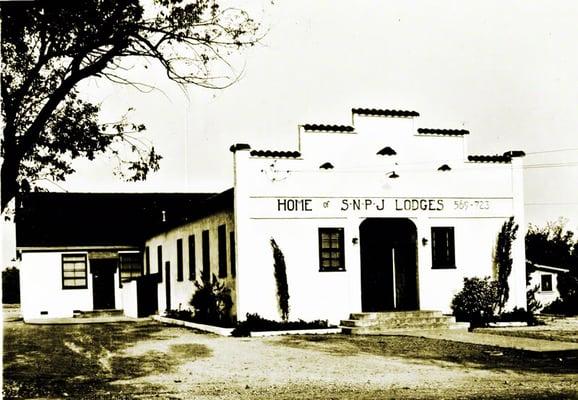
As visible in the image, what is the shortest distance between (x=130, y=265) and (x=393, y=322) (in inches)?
786

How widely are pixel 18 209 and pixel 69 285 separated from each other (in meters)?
24.0

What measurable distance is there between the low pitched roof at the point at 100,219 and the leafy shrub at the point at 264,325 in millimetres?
10944

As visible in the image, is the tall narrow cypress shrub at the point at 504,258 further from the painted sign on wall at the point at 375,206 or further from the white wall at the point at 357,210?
the painted sign on wall at the point at 375,206

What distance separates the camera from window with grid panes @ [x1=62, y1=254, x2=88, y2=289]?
37.7 m

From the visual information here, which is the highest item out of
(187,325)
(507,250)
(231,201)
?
(231,201)

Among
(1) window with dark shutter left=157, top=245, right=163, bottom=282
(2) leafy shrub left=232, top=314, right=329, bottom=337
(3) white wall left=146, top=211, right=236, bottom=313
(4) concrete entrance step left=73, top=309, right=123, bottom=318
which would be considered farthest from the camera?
(4) concrete entrance step left=73, top=309, right=123, bottom=318

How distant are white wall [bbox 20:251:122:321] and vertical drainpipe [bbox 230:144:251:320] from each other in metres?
17.2

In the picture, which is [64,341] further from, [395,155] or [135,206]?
[135,206]

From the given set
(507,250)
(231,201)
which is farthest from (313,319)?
(507,250)

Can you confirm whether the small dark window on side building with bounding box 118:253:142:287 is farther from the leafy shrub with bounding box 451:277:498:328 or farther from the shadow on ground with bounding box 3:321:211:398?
the leafy shrub with bounding box 451:277:498:328

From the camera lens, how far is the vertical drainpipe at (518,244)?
24812 millimetres

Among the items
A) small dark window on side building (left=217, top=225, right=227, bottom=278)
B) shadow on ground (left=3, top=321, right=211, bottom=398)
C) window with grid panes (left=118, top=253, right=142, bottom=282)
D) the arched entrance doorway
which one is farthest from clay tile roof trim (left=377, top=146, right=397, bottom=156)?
window with grid panes (left=118, top=253, right=142, bottom=282)

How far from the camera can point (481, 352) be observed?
16344mm

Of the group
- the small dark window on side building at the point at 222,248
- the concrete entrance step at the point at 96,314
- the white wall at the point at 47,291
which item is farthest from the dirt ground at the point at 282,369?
the white wall at the point at 47,291
